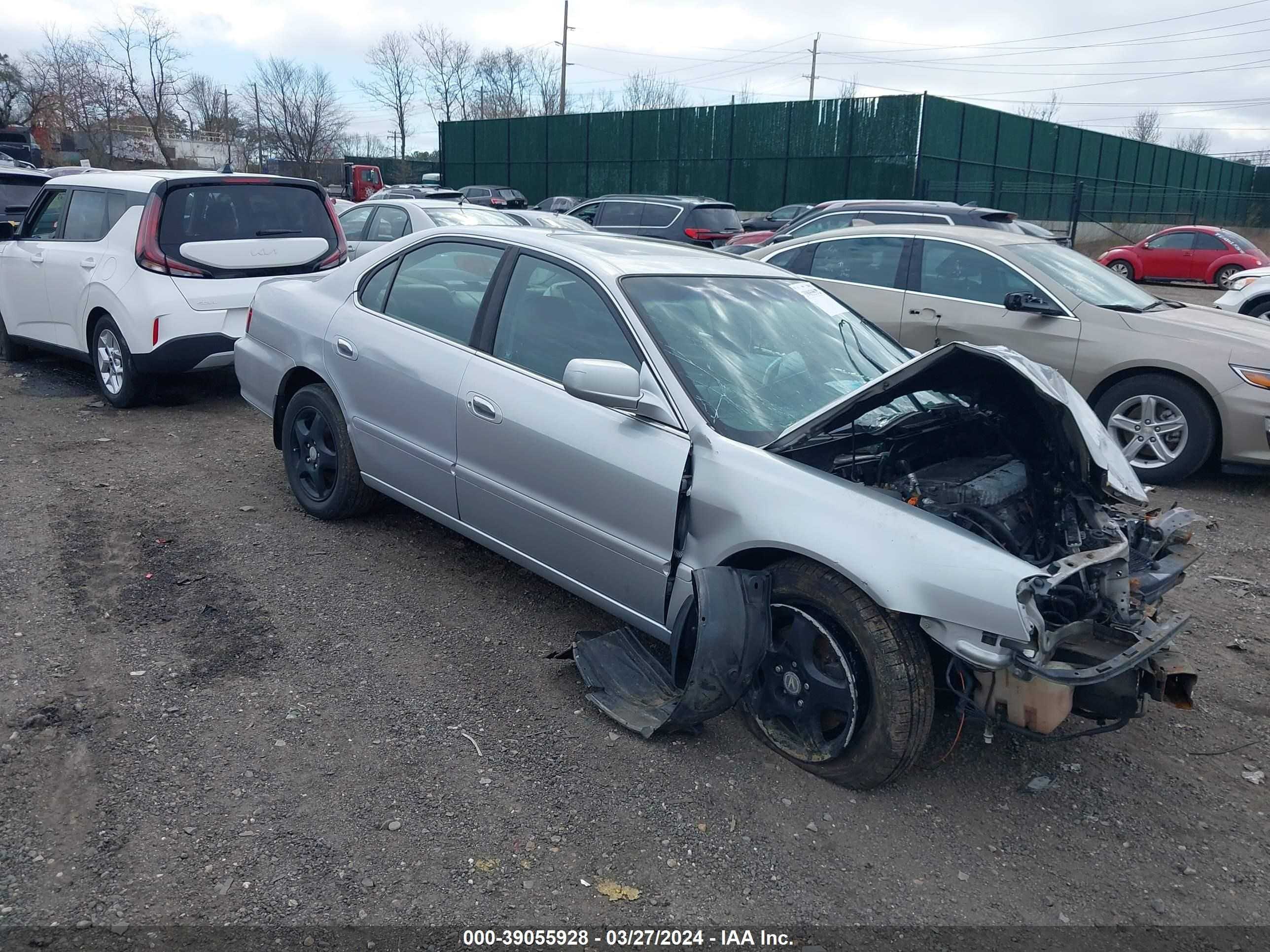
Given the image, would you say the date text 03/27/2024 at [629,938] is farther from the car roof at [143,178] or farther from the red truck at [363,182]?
the red truck at [363,182]

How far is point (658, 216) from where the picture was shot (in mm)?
17344

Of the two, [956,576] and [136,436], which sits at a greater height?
[956,576]

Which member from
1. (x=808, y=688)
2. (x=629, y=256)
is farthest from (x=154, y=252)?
(x=808, y=688)

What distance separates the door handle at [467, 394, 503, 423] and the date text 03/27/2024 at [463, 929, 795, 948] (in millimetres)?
2089

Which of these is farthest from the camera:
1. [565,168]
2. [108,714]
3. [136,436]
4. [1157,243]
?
[565,168]

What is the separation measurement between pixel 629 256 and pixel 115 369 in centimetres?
546

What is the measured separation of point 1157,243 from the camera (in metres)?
23.5

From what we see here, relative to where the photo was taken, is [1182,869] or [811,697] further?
[811,697]

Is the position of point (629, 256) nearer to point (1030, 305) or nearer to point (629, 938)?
point (629, 938)

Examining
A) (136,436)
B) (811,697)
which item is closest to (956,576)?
(811,697)

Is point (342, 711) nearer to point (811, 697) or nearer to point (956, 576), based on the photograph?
point (811, 697)

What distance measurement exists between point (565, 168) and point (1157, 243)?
73.3ft

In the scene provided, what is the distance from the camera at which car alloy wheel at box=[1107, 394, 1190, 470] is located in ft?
22.5

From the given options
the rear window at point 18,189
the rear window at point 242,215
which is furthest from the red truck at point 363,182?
the rear window at point 242,215
